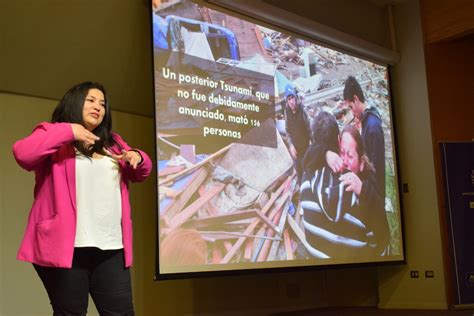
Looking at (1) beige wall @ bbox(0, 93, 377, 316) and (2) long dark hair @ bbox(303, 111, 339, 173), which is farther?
(2) long dark hair @ bbox(303, 111, 339, 173)

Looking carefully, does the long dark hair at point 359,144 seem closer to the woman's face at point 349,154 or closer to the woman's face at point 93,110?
the woman's face at point 349,154

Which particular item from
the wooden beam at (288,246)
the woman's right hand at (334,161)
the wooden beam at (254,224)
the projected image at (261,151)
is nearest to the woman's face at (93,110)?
the projected image at (261,151)

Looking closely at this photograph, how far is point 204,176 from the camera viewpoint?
3.17m

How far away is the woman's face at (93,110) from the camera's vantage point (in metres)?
1.62

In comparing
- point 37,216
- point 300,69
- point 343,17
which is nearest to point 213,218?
point 300,69

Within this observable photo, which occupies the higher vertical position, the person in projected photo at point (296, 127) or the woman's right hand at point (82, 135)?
the person in projected photo at point (296, 127)

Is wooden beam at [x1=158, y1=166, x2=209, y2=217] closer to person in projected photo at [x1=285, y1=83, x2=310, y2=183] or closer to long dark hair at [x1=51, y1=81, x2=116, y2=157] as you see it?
person in projected photo at [x1=285, y1=83, x2=310, y2=183]

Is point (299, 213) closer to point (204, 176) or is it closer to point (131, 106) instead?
point (204, 176)

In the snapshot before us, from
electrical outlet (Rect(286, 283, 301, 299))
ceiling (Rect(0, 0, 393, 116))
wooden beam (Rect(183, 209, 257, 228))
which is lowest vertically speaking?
electrical outlet (Rect(286, 283, 301, 299))

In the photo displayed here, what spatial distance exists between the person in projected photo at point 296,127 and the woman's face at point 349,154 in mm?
424

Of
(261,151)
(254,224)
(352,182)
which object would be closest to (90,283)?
(254,224)

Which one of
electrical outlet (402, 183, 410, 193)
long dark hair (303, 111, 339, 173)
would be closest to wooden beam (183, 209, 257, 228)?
long dark hair (303, 111, 339, 173)

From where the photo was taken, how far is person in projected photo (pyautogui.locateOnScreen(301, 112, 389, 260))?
3.82 meters

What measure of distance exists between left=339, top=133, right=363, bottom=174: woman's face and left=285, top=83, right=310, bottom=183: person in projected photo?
0.42 meters
